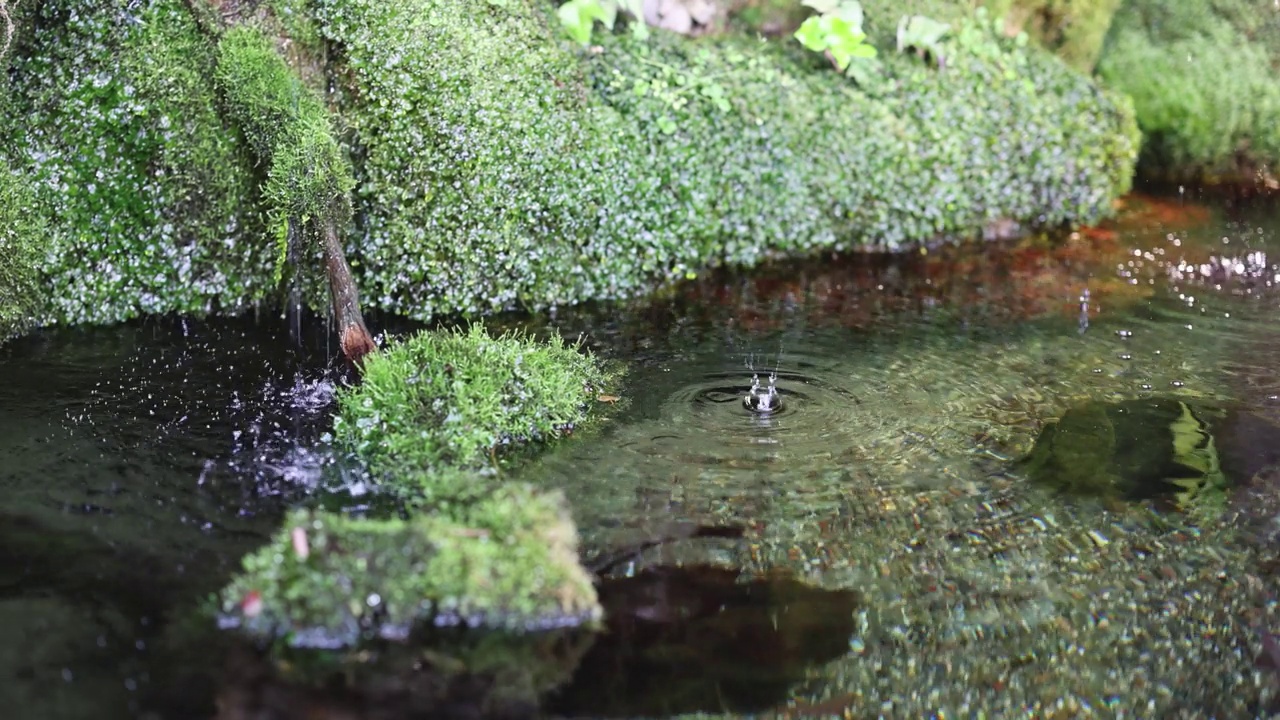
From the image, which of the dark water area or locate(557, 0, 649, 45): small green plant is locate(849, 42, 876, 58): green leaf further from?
the dark water area

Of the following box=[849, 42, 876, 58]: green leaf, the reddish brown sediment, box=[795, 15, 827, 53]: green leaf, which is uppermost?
box=[795, 15, 827, 53]: green leaf

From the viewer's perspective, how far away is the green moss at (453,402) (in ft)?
14.5

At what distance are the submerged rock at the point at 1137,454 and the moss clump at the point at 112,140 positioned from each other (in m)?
4.60

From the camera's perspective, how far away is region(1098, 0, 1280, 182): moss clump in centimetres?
912

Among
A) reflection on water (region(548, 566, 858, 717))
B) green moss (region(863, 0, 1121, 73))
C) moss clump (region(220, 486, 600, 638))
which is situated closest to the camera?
reflection on water (region(548, 566, 858, 717))

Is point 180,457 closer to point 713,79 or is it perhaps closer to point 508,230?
point 508,230

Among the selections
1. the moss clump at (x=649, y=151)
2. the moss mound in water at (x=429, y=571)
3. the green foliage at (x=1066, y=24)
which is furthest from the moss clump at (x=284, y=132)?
the green foliage at (x=1066, y=24)

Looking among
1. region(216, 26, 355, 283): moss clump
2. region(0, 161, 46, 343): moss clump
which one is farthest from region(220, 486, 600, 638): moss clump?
region(0, 161, 46, 343): moss clump

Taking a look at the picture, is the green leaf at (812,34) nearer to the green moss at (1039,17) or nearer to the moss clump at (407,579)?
the green moss at (1039,17)

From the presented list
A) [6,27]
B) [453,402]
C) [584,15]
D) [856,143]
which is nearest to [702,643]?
[453,402]

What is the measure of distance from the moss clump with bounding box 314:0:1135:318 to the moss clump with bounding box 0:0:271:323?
Answer: 76 centimetres

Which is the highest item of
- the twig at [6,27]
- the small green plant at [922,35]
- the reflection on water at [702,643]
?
the small green plant at [922,35]

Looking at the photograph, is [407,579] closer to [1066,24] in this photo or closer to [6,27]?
[6,27]

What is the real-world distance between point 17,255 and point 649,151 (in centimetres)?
372
